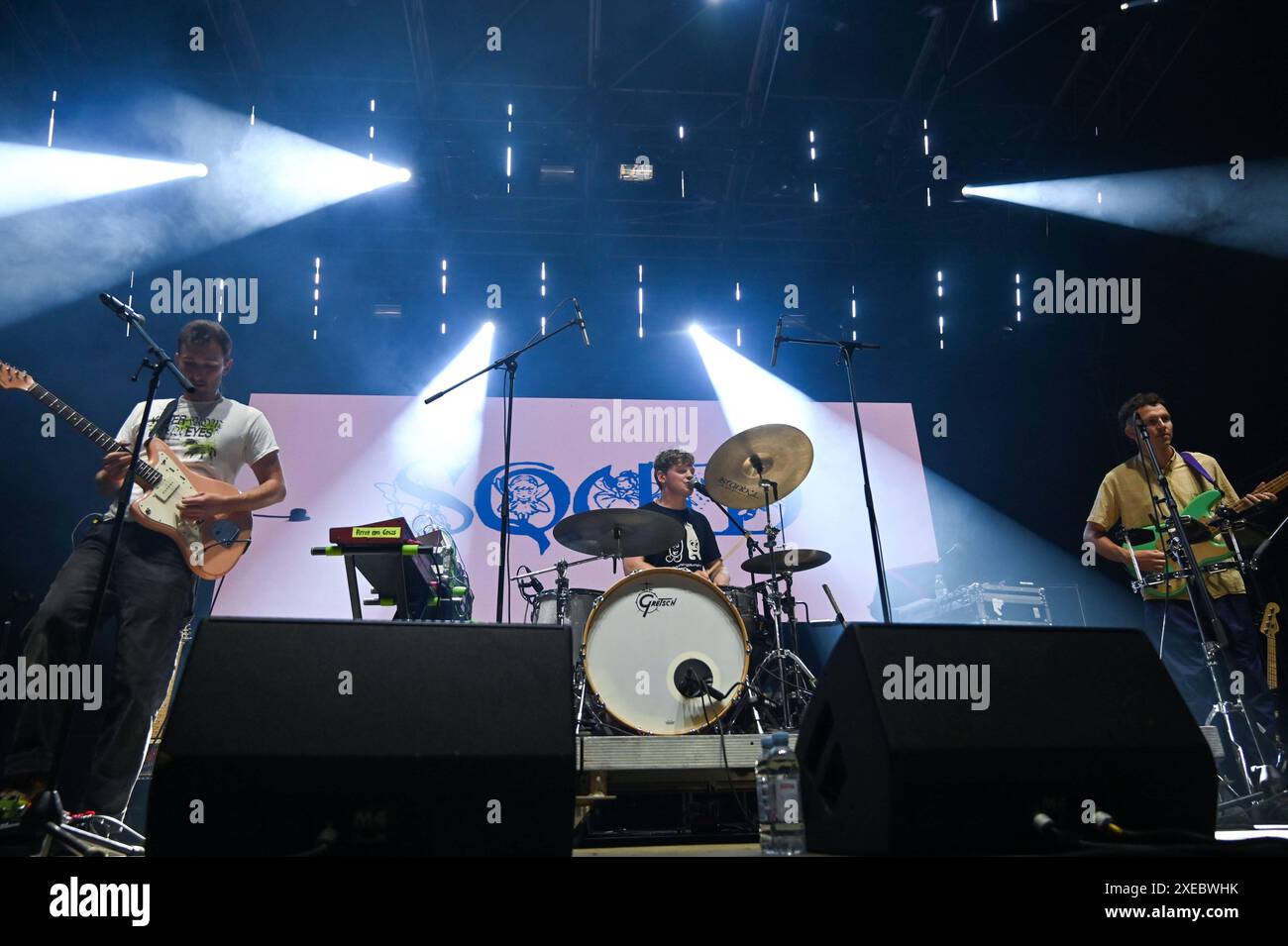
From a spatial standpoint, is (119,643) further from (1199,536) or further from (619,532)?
(1199,536)

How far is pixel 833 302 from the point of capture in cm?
814

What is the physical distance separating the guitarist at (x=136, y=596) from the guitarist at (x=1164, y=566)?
420 centimetres

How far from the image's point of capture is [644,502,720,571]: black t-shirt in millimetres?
5105

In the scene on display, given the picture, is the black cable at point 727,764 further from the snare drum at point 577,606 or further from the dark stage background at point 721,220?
the dark stage background at point 721,220

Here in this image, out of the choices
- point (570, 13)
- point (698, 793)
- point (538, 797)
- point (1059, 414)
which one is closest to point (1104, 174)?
point (1059, 414)

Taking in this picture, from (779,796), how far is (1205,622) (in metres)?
2.61

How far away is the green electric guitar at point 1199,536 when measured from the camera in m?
4.46

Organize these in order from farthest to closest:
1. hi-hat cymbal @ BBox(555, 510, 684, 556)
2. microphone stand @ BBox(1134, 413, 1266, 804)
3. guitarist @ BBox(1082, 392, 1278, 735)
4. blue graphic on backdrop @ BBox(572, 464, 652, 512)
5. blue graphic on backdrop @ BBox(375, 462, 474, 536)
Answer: blue graphic on backdrop @ BBox(572, 464, 652, 512), blue graphic on backdrop @ BBox(375, 462, 474, 536), guitarist @ BBox(1082, 392, 1278, 735), hi-hat cymbal @ BBox(555, 510, 684, 556), microphone stand @ BBox(1134, 413, 1266, 804)

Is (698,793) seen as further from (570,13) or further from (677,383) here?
(570,13)

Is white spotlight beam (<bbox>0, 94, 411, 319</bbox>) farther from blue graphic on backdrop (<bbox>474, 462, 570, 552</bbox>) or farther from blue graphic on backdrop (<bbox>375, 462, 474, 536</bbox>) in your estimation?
blue graphic on backdrop (<bbox>474, 462, 570, 552</bbox>)

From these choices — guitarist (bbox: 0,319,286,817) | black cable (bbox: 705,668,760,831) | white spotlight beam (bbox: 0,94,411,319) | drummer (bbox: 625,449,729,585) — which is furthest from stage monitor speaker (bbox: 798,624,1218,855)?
white spotlight beam (bbox: 0,94,411,319)

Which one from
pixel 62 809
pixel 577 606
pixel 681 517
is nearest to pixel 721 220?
pixel 681 517

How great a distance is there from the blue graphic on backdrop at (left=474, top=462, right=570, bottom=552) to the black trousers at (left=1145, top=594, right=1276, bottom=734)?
380cm

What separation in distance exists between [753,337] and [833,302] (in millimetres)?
808
